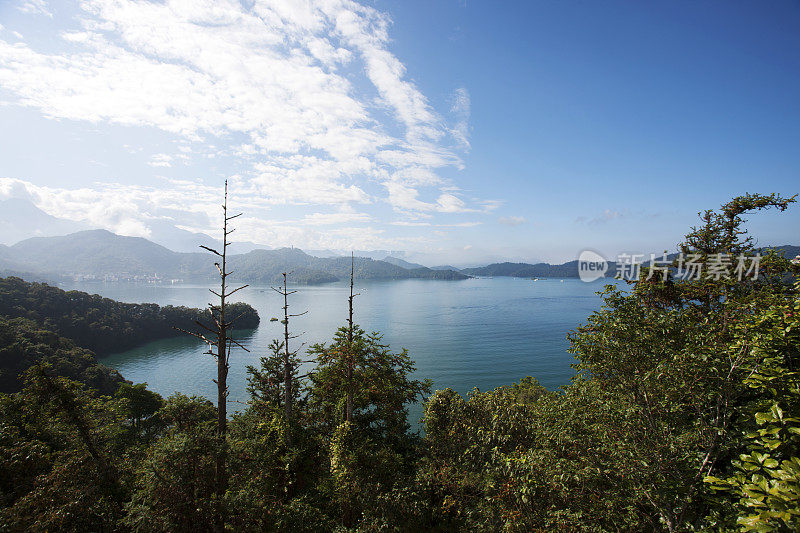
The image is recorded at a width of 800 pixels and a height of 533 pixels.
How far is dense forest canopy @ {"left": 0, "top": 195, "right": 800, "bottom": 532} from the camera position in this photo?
3.65 m

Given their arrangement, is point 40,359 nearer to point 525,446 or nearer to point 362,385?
point 362,385

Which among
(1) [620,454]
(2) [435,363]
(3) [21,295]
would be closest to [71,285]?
(3) [21,295]

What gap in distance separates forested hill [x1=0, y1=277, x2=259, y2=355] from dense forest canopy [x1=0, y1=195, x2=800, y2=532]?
113 ft

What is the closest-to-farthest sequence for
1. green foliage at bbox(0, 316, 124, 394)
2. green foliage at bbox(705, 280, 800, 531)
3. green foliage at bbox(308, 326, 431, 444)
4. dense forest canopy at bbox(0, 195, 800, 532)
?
green foliage at bbox(705, 280, 800, 531), dense forest canopy at bbox(0, 195, 800, 532), green foliage at bbox(308, 326, 431, 444), green foliage at bbox(0, 316, 124, 394)

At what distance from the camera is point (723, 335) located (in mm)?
4910

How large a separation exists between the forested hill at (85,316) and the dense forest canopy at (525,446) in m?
34.5

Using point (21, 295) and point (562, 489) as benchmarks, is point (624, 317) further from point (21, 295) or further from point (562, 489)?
point (21, 295)

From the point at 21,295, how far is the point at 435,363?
6121 centimetres

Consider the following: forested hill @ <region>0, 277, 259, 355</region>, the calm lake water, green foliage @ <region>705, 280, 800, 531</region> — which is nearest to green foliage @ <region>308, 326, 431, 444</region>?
the calm lake water

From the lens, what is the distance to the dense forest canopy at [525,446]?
12.0 ft

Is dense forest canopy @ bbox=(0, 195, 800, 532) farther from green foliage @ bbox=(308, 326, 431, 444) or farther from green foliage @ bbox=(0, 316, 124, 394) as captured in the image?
green foliage @ bbox=(0, 316, 124, 394)

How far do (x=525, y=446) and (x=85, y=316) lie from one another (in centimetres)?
6693

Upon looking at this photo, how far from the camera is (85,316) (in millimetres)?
50531

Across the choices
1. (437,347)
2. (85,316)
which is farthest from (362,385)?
(85,316)
